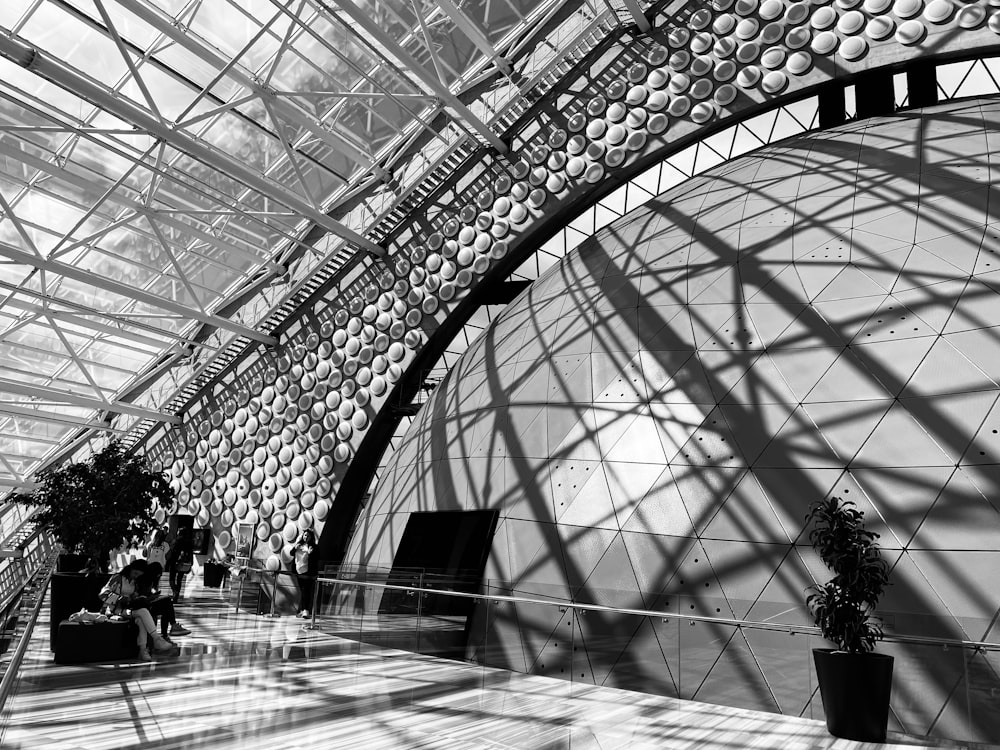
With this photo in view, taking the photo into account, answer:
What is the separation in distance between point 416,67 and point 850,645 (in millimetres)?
20210

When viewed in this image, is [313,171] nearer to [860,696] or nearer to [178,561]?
[178,561]

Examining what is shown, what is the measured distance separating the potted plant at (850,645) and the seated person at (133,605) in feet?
37.4

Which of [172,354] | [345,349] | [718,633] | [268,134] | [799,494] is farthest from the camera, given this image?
[172,354]

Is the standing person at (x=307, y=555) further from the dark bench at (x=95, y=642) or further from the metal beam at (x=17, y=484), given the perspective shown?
the metal beam at (x=17, y=484)

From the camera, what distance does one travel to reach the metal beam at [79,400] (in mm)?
36094

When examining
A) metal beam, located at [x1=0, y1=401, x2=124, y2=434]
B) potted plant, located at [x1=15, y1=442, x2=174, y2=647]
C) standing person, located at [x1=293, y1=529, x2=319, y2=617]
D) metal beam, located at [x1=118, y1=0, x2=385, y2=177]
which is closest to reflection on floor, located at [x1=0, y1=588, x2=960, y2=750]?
potted plant, located at [x1=15, y1=442, x2=174, y2=647]

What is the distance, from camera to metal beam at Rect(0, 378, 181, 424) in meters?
36.1

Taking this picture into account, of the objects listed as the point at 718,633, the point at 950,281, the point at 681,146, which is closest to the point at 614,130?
the point at 681,146

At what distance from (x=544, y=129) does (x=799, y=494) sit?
21.2 meters

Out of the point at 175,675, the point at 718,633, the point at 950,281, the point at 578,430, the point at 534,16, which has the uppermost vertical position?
the point at 534,16

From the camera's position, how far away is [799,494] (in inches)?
528

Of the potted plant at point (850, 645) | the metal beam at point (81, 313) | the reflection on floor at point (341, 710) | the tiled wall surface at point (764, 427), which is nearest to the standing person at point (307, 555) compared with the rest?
the tiled wall surface at point (764, 427)

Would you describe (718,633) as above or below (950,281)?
below

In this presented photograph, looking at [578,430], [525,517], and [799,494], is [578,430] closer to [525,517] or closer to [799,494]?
[525,517]
